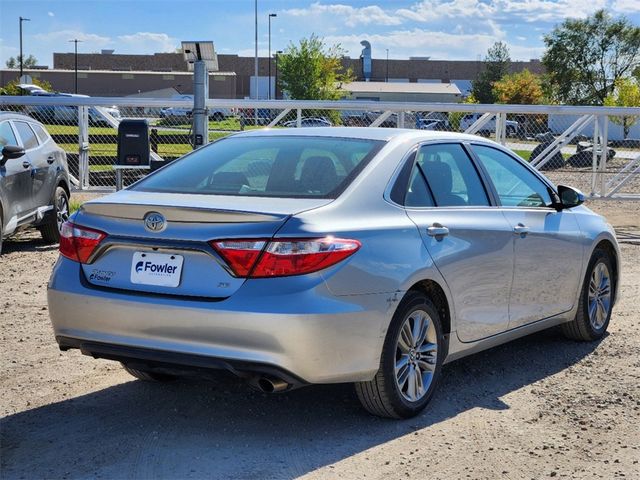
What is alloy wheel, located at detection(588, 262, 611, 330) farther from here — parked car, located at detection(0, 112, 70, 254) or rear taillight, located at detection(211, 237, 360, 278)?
parked car, located at detection(0, 112, 70, 254)

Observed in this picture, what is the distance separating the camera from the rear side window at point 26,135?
11.6m

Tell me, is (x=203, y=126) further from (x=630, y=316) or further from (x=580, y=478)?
(x=580, y=478)

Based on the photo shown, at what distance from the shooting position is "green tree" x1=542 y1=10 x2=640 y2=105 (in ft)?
234

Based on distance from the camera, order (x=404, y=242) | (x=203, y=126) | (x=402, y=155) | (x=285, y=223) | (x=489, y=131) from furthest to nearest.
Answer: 1. (x=489, y=131)
2. (x=203, y=126)
3. (x=402, y=155)
4. (x=404, y=242)
5. (x=285, y=223)

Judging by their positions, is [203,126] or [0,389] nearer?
[0,389]

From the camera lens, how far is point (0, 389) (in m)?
5.86

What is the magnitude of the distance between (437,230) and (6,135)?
23.8ft

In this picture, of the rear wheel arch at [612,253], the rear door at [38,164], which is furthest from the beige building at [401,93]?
the rear wheel arch at [612,253]

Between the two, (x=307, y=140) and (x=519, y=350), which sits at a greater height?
(x=307, y=140)

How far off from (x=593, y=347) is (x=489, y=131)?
432 inches

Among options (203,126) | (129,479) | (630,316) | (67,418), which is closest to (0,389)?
(67,418)

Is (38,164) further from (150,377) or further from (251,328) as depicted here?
(251,328)

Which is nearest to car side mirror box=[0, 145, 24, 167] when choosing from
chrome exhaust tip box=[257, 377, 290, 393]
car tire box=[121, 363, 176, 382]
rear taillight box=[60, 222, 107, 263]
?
car tire box=[121, 363, 176, 382]

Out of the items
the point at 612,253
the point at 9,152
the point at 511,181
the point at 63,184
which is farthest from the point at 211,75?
the point at 511,181
